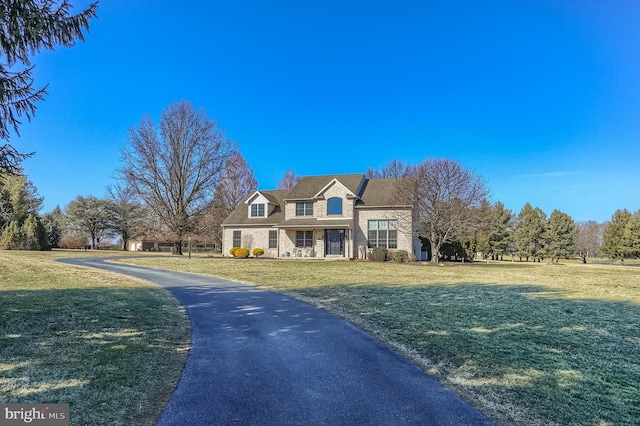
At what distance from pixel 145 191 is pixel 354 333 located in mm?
34220

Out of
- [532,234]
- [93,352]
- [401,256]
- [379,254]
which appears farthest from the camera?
[532,234]

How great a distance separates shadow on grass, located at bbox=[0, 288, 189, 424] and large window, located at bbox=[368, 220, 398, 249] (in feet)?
69.6

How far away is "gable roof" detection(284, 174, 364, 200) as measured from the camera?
3019 centimetres

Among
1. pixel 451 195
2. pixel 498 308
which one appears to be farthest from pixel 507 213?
pixel 498 308

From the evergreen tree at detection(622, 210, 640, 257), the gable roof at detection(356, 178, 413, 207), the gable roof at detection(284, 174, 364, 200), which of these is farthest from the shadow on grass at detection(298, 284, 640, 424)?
the evergreen tree at detection(622, 210, 640, 257)

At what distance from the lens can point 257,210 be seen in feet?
106

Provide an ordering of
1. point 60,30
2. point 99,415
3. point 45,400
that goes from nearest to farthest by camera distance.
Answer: point 99,415, point 45,400, point 60,30

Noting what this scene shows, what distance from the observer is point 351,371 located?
469 centimetres

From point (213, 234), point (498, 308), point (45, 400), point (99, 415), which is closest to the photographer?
point (99, 415)

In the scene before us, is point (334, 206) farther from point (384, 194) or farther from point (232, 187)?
point (232, 187)

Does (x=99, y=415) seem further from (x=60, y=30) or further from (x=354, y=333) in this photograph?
(x=60, y=30)

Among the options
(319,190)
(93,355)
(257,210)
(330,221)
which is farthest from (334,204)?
(93,355)

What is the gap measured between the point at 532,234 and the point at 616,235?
10121mm

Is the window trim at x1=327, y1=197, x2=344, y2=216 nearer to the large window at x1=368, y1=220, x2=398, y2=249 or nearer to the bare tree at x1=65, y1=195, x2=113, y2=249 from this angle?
the large window at x1=368, y1=220, x2=398, y2=249
